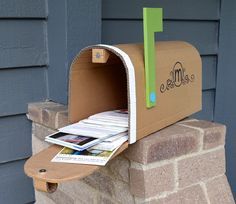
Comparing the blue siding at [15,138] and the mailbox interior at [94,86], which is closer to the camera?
the mailbox interior at [94,86]

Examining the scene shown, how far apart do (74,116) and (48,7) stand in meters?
0.51

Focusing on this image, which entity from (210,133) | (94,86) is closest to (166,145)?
(210,133)

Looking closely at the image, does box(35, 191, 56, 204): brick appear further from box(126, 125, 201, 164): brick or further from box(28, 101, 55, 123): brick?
box(126, 125, 201, 164): brick

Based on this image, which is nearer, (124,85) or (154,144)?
(154,144)

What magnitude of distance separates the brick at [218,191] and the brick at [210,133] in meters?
0.13

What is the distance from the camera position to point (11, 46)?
4.70 ft

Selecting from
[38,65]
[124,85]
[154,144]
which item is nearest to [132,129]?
[154,144]

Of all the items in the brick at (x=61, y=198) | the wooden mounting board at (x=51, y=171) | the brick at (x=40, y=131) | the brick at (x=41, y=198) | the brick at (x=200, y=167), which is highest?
the wooden mounting board at (x=51, y=171)

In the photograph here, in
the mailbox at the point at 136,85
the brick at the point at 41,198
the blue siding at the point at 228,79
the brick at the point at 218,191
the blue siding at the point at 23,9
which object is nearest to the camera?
the mailbox at the point at 136,85

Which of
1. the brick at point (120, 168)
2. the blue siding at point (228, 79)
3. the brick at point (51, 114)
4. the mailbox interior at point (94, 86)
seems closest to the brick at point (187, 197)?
the brick at point (120, 168)

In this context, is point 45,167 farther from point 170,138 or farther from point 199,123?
point 199,123

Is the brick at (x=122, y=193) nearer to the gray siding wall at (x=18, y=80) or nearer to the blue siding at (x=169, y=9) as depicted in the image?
the gray siding wall at (x=18, y=80)

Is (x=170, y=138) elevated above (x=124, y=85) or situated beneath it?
situated beneath

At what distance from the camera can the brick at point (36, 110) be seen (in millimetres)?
1458
